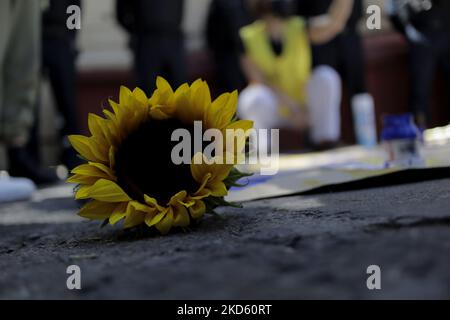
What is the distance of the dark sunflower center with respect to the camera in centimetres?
61

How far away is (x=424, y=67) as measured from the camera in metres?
2.77

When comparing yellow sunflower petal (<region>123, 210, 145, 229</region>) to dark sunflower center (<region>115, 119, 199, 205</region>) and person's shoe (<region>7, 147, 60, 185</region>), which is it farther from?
person's shoe (<region>7, 147, 60, 185</region>)

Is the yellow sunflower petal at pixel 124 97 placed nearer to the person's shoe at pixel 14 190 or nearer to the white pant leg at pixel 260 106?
the person's shoe at pixel 14 190

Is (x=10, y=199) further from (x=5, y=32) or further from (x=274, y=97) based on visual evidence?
(x=274, y=97)

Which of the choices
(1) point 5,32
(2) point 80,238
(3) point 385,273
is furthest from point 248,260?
(1) point 5,32

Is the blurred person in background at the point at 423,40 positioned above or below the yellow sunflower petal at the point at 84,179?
above

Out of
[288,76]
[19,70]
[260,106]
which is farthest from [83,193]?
[288,76]

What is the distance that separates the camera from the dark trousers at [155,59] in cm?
202

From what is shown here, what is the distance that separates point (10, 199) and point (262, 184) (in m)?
0.66

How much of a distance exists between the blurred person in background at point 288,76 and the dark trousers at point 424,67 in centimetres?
52

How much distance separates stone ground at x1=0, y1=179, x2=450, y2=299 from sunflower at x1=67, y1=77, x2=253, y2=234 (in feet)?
0.11

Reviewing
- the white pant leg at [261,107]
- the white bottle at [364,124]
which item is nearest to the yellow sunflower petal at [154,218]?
the white pant leg at [261,107]

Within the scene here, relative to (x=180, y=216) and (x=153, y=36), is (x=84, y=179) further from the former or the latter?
(x=153, y=36)

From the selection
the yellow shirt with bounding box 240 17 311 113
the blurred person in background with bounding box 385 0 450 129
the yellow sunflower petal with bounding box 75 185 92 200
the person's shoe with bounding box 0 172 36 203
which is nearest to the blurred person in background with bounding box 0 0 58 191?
the person's shoe with bounding box 0 172 36 203
